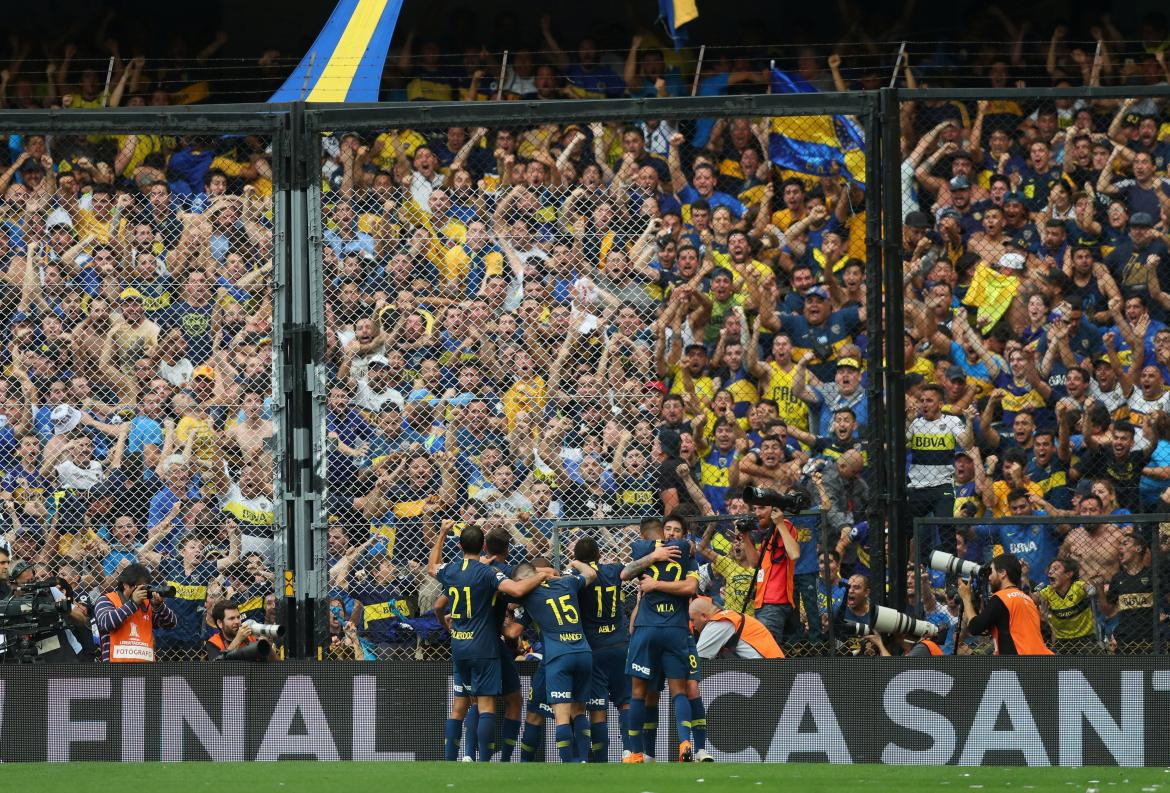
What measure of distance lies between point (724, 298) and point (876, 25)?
7457 mm

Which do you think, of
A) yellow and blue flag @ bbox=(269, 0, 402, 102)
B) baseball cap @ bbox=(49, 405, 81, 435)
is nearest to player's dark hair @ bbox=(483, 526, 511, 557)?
baseball cap @ bbox=(49, 405, 81, 435)

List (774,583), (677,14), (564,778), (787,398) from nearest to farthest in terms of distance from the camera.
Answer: (564,778) → (774,583) → (787,398) → (677,14)

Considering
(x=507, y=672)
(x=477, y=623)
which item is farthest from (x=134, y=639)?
(x=507, y=672)

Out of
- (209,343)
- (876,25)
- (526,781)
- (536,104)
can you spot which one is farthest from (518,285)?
(876,25)

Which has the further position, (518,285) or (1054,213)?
(1054,213)

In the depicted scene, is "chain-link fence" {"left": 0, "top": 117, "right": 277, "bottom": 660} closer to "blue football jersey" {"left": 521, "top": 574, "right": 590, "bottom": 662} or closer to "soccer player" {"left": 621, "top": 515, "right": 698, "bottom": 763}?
"blue football jersey" {"left": 521, "top": 574, "right": 590, "bottom": 662}

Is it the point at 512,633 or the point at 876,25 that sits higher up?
the point at 876,25

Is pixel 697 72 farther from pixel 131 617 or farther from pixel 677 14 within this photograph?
pixel 131 617

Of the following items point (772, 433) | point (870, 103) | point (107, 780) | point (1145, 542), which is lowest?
point (107, 780)

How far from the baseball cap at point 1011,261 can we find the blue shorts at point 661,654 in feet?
13.2

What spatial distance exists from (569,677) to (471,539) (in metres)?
1.01

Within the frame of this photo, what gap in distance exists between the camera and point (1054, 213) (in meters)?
13.0

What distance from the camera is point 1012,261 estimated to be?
1291 centimetres

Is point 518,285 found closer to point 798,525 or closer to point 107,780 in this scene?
point 798,525
